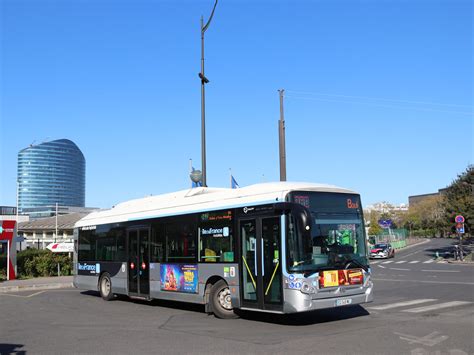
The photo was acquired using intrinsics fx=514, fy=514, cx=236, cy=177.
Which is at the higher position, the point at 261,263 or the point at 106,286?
the point at 261,263

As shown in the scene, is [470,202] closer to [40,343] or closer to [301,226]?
[301,226]

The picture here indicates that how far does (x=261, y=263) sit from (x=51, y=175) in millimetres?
172131

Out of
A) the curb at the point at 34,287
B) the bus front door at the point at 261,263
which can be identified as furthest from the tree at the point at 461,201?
the bus front door at the point at 261,263

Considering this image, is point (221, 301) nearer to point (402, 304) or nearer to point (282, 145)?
point (402, 304)

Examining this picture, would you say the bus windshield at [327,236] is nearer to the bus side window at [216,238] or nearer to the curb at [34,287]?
the bus side window at [216,238]

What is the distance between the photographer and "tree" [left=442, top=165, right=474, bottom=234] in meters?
42.2

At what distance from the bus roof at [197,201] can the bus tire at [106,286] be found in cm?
187

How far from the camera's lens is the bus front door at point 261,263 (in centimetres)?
1073

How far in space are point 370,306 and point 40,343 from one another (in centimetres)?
845

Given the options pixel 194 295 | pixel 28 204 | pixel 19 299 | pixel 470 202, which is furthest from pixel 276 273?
pixel 28 204

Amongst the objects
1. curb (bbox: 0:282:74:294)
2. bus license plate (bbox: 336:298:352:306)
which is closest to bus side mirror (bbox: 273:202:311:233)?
bus license plate (bbox: 336:298:352:306)

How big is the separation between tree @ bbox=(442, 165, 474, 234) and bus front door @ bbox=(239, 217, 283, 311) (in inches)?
1386

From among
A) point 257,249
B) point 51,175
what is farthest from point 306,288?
point 51,175

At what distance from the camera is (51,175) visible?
171500 mm
